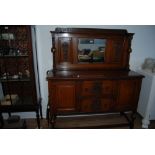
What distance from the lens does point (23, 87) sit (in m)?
2.19

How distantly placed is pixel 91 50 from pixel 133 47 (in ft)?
2.67

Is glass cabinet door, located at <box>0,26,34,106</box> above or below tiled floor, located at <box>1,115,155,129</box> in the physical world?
above

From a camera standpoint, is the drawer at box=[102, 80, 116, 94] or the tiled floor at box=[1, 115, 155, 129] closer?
the drawer at box=[102, 80, 116, 94]

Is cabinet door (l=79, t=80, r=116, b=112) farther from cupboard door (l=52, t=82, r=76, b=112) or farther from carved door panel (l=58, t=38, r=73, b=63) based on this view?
carved door panel (l=58, t=38, r=73, b=63)

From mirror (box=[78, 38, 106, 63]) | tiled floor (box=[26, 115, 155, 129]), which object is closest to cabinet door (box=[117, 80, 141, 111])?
tiled floor (box=[26, 115, 155, 129])

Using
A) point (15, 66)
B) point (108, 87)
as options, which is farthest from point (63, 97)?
point (15, 66)

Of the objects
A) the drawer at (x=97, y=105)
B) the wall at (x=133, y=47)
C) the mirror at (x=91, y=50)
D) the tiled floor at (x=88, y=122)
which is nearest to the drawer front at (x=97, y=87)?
the drawer at (x=97, y=105)

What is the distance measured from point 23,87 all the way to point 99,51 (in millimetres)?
1384

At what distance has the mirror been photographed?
221cm

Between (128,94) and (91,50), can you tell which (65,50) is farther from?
(128,94)

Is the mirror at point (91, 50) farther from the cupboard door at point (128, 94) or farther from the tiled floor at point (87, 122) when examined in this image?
the tiled floor at point (87, 122)

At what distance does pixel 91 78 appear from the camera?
1.91 m

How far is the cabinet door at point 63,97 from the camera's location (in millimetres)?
1906
